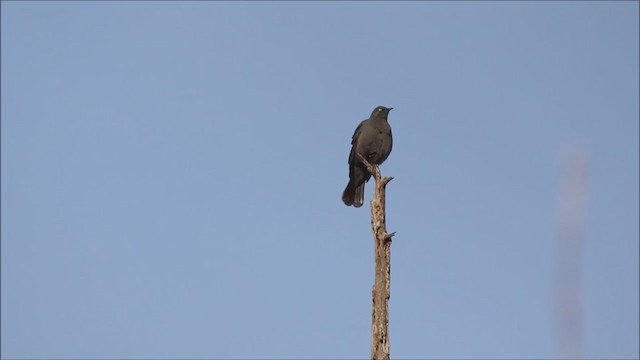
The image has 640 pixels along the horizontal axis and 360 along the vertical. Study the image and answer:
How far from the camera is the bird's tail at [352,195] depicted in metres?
14.7

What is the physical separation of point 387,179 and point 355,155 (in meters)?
3.48

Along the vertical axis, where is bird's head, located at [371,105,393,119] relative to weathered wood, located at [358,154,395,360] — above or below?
above

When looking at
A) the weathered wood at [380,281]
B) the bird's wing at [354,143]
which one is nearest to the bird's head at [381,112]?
the bird's wing at [354,143]

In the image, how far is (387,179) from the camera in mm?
11250

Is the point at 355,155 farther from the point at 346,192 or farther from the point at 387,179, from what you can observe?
the point at 387,179

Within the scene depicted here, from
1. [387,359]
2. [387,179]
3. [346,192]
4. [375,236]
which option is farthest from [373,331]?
[346,192]

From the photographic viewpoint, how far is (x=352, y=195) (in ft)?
48.3

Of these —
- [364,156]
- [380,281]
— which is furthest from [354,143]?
[380,281]

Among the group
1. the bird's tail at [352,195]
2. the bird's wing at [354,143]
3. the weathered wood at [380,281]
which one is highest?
the bird's wing at [354,143]

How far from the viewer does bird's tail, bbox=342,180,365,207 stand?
1467 cm

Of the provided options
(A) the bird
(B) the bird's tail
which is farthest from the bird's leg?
(B) the bird's tail

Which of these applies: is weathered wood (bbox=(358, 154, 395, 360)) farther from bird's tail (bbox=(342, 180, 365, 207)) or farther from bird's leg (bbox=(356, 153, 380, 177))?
bird's tail (bbox=(342, 180, 365, 207))

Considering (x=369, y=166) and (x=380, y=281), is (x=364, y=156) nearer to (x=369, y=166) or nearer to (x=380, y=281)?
(x=369, y=166)

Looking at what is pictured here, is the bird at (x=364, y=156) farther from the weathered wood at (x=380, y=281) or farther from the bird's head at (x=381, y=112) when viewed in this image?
the weathered wood at (x=380, y=281)
